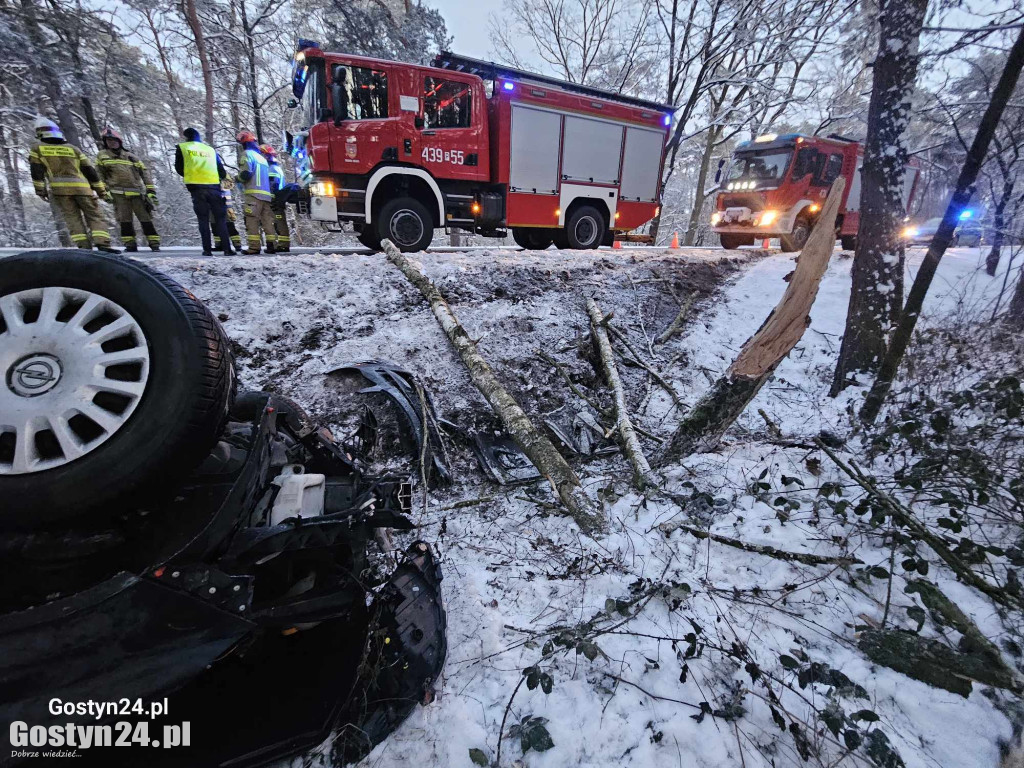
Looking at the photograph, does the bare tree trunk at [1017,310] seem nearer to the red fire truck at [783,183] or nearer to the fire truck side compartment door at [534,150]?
the red fire truck at [783,183]

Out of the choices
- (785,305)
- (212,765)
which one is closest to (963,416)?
(785,305)

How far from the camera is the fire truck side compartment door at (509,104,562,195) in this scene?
7.30 metres

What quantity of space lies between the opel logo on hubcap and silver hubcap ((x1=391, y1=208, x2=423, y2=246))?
5.53 metres

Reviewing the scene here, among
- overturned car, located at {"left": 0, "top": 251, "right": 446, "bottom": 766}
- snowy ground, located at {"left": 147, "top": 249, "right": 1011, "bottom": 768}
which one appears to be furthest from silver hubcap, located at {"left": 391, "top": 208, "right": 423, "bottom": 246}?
overturned car, located at {"left": 0, "top": 251, "right": 446, "bottom": 766}

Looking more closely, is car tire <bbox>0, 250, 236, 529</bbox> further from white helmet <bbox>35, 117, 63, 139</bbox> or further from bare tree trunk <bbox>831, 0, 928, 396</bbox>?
→ white helmet <bbox>35, 117, 63, 139</bbox>

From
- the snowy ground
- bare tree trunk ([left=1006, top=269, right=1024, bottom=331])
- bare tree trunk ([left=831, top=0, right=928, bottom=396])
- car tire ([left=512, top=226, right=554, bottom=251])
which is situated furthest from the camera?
car tire ([left=512, top=226, right=554, bottom=251])

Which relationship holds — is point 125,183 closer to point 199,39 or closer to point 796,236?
point 199,39

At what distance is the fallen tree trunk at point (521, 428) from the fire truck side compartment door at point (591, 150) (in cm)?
491

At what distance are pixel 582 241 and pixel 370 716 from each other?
8.74 meters

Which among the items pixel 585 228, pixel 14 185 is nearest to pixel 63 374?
pixel 585 228

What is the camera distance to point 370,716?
62.6 inches

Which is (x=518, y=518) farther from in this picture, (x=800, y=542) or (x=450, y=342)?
(x=450, y=342)

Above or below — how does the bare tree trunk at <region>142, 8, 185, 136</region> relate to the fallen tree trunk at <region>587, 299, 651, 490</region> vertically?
above

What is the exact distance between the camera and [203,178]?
19.8 ft
